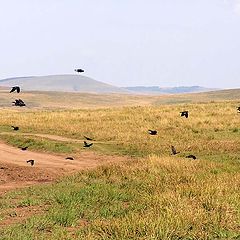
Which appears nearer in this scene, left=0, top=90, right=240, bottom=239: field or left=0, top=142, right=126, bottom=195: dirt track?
left=0, top=90, right=240, bottom=239: field

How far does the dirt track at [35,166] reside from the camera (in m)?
15.1

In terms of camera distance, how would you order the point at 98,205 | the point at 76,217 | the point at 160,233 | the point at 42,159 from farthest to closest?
the point at 42,159 → the point at 98,205 → the point at 76,217 → the point at 160,233

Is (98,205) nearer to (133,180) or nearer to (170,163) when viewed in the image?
(133,180)

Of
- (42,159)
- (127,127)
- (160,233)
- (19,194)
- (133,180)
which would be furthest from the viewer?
(127,127)

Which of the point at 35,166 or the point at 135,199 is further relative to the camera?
the point at 35,166

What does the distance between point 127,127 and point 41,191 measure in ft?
61.5

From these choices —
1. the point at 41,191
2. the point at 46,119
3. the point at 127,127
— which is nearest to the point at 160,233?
the point at 41,191

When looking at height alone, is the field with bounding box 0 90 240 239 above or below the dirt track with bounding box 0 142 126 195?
above

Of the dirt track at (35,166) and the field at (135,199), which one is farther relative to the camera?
the dirt track at (35,166)

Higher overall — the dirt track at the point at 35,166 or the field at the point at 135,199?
the field at the point at 135,199

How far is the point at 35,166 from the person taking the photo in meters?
17.4

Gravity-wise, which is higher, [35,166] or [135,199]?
[135,199]

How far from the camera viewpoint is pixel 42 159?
19.7 metres

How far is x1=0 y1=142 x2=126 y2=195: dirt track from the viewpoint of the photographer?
595 inches
